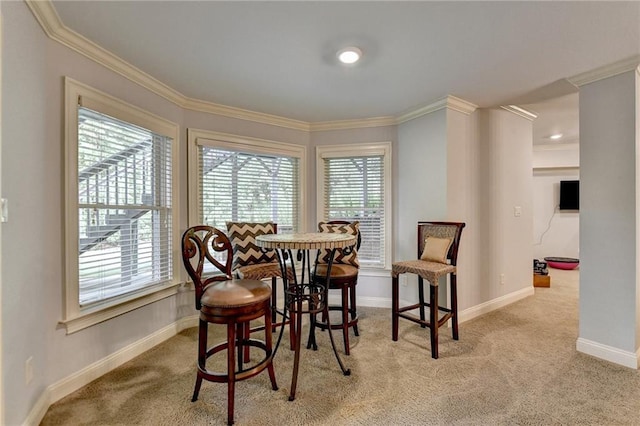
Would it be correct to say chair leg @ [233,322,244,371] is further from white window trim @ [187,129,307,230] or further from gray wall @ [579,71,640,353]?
gray wall @ [579,71,640,353]

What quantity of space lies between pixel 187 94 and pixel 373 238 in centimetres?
256

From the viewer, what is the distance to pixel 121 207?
226 centimetres

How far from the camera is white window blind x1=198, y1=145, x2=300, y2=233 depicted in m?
3.13

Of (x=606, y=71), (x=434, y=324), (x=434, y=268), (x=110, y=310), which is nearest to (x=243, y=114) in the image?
(x=110, y=310)

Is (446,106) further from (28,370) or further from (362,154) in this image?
(28,370)

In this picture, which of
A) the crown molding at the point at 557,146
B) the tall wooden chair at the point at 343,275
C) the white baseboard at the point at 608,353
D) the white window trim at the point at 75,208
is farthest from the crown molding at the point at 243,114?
the crown molding at the point at 557,146

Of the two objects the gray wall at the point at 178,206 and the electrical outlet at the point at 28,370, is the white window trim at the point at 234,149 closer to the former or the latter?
the gray wall at the point at 178,206

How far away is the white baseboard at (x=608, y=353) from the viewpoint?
2.18 metres

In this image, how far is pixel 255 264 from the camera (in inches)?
106

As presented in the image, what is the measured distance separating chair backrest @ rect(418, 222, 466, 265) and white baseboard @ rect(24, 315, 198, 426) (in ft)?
8.27

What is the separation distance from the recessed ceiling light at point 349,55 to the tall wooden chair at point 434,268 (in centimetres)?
164

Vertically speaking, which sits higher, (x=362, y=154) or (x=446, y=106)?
(x=446, y=106)

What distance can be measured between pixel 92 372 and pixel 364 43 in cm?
288

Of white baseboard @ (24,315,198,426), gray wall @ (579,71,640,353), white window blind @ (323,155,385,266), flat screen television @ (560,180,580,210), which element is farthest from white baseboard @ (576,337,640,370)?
flat screen television @ (560,180,580,210)
